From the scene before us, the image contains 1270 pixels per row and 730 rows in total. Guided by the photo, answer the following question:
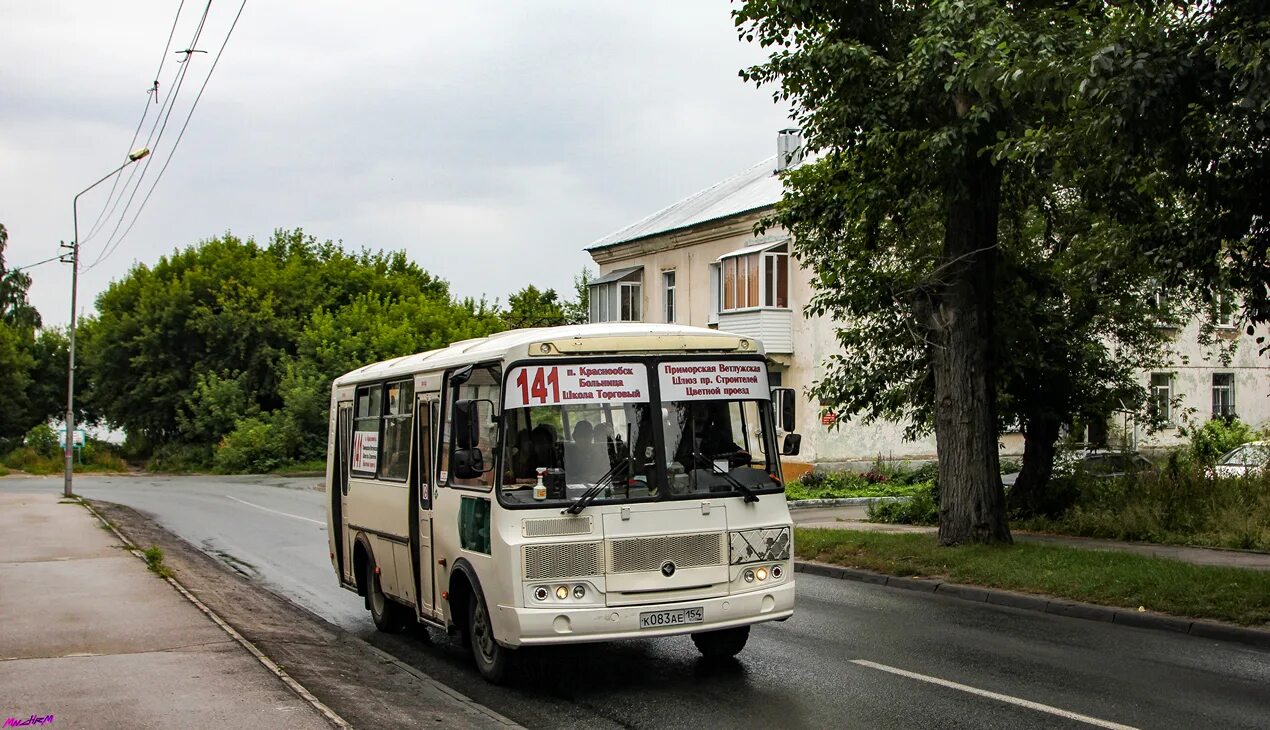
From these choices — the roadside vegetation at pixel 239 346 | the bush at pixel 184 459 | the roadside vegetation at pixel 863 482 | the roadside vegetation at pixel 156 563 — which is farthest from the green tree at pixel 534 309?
the roadside vegetation at pixel 156 563

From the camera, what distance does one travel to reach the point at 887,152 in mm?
16156

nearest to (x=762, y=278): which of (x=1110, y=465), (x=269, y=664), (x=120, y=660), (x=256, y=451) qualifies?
(x=1110, y=465)

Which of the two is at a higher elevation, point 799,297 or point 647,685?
point 799,297

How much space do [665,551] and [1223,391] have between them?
3924 centimetres

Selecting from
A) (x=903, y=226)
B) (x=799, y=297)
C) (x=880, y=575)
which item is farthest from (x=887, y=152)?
(x=799, y=297)

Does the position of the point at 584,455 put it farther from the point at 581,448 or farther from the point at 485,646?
the point at 485,646

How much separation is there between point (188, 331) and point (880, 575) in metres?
47.6

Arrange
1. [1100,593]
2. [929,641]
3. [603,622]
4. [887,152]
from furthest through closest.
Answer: [887,152], [1100,593], [929,641], [603,622]

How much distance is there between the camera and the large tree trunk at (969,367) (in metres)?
16.6

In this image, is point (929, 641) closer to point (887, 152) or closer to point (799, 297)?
point (887, 152)

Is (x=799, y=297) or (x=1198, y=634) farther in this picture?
(x=799, y=297)

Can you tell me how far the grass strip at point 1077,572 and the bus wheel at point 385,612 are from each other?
684 cm

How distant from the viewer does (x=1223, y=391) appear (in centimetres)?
4266

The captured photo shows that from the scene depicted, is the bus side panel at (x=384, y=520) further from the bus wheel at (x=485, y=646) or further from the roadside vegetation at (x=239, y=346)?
the roadside vegetation at (x=239, y=346)
